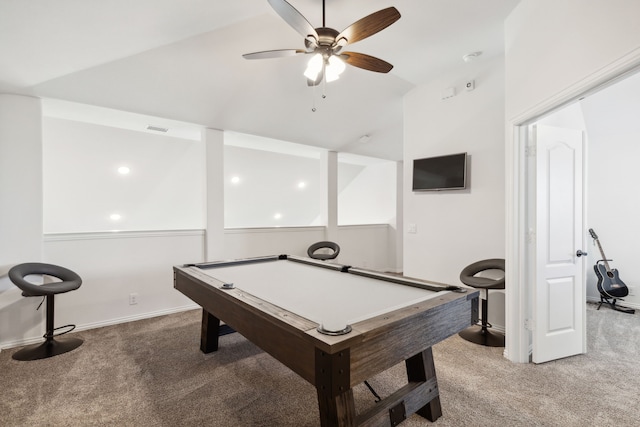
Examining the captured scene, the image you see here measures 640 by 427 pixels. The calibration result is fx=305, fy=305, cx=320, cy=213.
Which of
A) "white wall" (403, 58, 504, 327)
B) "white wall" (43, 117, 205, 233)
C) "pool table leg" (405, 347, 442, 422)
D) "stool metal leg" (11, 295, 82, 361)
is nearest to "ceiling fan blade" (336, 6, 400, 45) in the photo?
"white wall" (403, 58, 504, 327)

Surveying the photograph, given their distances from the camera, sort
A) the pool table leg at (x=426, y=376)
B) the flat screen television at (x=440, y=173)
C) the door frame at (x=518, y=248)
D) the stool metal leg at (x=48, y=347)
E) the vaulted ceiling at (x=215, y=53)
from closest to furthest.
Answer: the pool table leg at (x=426, y=376)
the vaulted ceiling at (x=215, y=53)
the door frame at (x=518, y=248)
the stool metal leg at (x=48, y=347)
the flat screen television at (x=440, y=173)

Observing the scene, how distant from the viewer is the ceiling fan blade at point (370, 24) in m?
1.77

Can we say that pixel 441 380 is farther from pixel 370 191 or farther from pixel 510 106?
pixel 370 191

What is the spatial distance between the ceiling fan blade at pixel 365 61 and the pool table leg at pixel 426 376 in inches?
79.5

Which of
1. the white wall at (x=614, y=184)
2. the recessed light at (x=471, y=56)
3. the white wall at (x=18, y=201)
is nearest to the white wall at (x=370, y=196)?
the white wall at (x=614, y=184)

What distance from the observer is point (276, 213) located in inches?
255

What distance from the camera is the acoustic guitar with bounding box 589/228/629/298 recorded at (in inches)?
146

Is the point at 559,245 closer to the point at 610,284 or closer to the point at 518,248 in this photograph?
the point at 518,248

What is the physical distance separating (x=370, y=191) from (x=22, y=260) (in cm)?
581

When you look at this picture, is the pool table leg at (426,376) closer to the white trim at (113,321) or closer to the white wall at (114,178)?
the white trim at (113,321)

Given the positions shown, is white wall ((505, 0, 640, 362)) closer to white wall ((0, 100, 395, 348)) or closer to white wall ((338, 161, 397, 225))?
white wall ((0, 100, 395, 348))

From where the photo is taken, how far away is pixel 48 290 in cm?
258

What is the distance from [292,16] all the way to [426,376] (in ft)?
7.43

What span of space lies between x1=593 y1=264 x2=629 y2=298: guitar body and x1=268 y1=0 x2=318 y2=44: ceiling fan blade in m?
4.49
